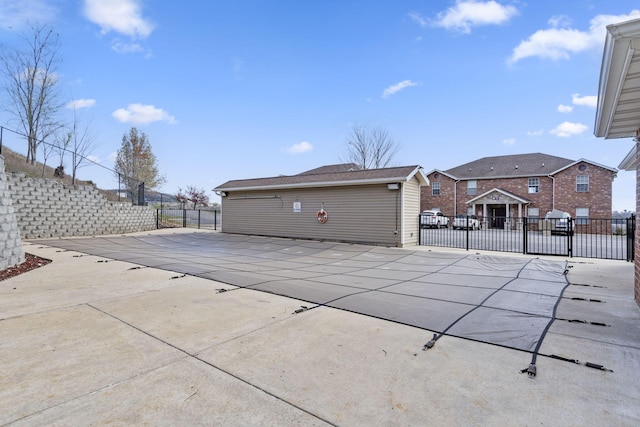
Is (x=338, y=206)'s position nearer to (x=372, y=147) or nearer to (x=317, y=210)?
(x=317, y=210)

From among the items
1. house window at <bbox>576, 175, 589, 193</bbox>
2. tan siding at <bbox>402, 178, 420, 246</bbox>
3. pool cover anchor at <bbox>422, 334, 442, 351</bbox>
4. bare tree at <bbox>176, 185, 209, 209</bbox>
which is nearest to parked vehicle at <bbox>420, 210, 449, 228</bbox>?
tan siding at <bbox>402, 178, 420, 246</bbox>

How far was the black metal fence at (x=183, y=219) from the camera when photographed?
20473 millimetres

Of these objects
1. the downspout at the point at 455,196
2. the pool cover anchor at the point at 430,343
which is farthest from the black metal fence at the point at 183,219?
the downspout at the point at 455,196

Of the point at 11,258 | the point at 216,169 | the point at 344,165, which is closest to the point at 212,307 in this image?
the point at 11,258

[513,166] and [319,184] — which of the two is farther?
[513,166]

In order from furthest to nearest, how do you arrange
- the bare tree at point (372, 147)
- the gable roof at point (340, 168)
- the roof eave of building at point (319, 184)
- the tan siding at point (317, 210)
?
the bare tree at point (372, 147)
the gable roof at point (340, 168)
the tan siding at point (317, 210)
the roof eave of building at point (319, 184)

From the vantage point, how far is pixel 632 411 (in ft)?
6.45

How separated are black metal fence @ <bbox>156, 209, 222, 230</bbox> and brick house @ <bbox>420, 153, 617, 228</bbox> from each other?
756 inches

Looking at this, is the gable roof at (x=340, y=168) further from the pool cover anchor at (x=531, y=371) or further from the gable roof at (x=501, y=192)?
the pool cover anchor at (x=531, y=371)

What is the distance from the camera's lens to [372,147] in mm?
29281

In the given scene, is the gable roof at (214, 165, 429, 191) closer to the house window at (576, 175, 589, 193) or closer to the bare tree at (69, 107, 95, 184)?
the bare tree at (69, 107, 95, 184)

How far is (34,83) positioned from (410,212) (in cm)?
1988

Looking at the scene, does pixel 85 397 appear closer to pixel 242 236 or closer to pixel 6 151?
pixel 242 236

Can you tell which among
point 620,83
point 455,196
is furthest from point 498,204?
point 620,83
